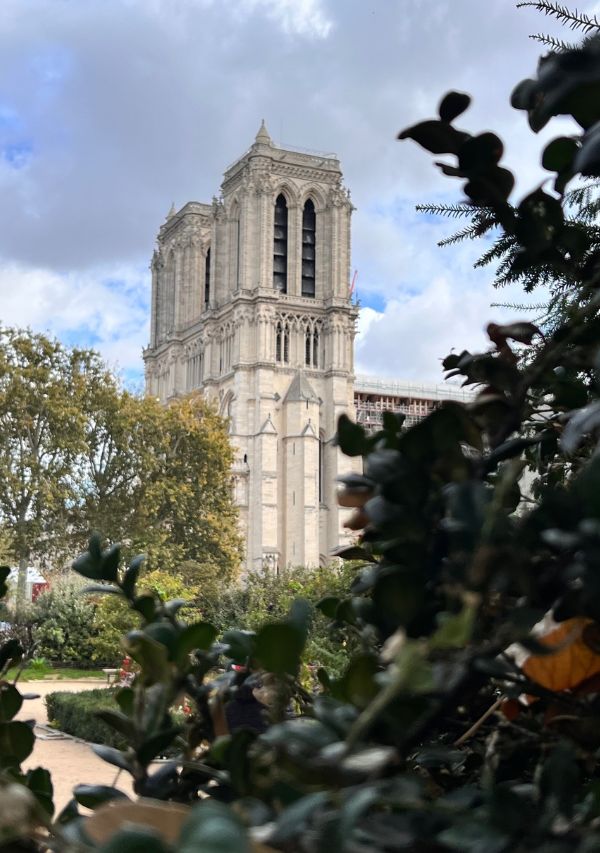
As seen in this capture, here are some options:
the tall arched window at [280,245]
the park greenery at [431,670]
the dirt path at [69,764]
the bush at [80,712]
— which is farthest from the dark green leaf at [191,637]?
the tall arched window at [280,245]

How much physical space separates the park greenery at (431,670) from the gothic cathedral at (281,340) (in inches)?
1559

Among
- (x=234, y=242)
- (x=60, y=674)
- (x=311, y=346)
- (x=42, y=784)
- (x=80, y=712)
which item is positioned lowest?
(x=60, y=674)

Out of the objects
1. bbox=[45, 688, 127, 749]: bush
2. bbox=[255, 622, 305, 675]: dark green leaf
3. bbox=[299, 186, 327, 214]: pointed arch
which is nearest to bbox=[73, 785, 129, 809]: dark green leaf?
bbox=[255, 622, 305, 675]: dark green leaf

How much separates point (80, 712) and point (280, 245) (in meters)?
35.5

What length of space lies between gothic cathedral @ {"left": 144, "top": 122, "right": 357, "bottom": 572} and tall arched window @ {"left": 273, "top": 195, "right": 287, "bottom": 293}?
5 cm

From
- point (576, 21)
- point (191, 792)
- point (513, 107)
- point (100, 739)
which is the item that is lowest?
point (100, 739)

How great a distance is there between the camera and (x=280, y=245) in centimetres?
4497

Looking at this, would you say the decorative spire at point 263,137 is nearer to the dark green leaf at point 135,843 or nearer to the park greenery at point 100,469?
the park greenery at point 100,469

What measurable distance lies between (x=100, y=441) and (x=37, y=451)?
1929 mm

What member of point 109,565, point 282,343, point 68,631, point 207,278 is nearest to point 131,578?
point 109,565

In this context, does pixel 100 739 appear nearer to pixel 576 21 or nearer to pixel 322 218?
pixel 576 21

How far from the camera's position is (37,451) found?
26.8m

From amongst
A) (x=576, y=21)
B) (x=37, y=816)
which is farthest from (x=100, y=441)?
(x=37, y=816)

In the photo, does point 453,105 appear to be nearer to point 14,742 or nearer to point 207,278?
point 14,742
